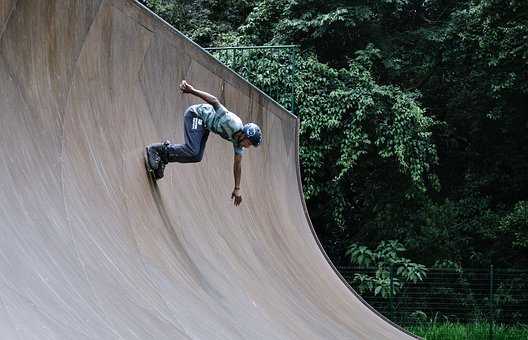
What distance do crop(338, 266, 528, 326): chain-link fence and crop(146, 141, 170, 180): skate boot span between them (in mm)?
10363

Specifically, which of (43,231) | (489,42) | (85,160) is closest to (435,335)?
(489,42)

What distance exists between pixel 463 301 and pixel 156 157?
1152 centimetres

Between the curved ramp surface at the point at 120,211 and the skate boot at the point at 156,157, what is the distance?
0.08 meters

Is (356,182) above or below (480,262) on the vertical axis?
above

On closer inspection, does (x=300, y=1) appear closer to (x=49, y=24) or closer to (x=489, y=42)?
(x=489, y=42)

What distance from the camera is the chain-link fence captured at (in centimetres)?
1584

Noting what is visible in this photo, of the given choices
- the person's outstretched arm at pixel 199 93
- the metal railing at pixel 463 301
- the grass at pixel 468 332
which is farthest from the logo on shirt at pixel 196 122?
the metal railing at pixel 463 301

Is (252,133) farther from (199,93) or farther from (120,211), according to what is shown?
(120,211)

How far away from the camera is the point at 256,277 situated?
682 cm

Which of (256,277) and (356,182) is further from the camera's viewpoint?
(356,182)

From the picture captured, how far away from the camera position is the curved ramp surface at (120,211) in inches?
144

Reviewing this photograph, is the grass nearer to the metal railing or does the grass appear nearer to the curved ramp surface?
the metal railing

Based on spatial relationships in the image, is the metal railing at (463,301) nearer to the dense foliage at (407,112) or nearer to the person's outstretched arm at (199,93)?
the dense foliage at (407,112)

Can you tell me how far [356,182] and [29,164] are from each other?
1578 centimetres
